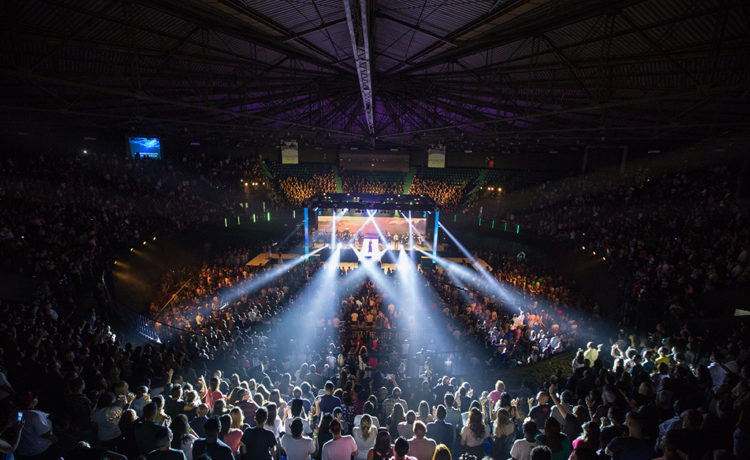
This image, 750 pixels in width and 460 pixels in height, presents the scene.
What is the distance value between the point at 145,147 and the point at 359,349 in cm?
2082

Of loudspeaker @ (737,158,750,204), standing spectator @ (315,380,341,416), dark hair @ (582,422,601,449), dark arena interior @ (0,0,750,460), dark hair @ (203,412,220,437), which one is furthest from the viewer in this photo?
loudspeaker @ (737,158,750,204)

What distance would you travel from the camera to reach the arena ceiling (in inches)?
287

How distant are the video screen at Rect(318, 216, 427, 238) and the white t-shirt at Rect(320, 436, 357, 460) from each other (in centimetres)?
2169

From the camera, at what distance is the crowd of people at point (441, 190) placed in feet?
91.1

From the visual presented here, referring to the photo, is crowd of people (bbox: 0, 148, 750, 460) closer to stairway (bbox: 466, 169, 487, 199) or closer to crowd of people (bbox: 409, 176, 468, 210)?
stairway (bbox: 466, 169, 487, 199)

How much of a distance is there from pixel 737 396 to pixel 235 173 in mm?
25156

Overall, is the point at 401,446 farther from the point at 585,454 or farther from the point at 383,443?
the point at 585,454

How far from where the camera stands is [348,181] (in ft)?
98.1

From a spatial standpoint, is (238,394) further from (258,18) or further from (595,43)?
(595,43)

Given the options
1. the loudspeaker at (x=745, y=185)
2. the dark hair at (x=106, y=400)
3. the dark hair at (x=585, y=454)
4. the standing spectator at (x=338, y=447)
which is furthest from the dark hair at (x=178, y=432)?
the loudspeaker at (x=745, y=185)

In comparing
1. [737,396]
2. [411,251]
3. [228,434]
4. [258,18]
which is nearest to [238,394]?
[228,434]

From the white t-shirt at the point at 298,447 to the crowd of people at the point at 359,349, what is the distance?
1 cm

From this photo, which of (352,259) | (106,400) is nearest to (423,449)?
(106,400)

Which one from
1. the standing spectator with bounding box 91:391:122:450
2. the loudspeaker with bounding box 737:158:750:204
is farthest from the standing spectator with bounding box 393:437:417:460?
the loudspeaker with bounding box 737:158:750:204
